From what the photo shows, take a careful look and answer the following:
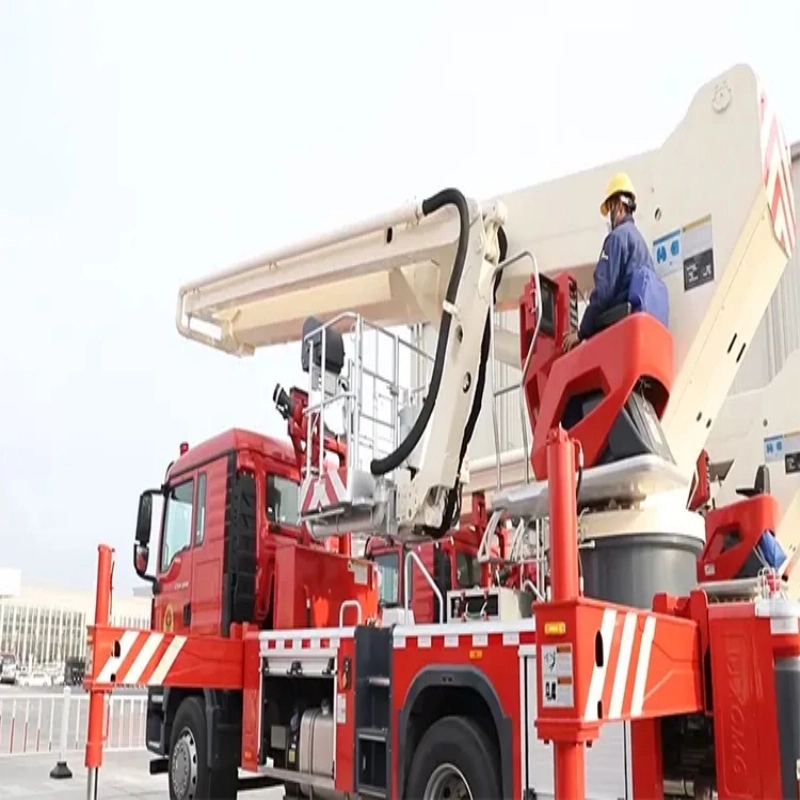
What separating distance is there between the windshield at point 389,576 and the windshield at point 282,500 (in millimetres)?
2199

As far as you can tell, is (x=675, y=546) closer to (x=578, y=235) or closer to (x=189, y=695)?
(x=578, y=235)

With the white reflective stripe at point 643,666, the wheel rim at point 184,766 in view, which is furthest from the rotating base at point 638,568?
the wheel rim at point 184,766

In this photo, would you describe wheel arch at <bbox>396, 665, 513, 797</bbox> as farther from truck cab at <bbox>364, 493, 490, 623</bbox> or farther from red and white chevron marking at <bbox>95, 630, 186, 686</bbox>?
truck cab at <bbox>364, 493, 490, 623</bbox>

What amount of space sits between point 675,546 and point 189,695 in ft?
15.2

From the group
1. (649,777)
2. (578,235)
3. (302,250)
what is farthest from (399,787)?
(302,250)

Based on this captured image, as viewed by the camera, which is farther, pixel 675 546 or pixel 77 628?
pixel 77 628

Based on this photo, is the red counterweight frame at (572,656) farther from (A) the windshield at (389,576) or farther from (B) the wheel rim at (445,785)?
(A) the windshield at (389,576)

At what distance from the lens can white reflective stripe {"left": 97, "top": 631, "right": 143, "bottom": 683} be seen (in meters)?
6.64

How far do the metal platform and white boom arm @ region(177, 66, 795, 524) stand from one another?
34 centimetres

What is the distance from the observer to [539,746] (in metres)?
4.57

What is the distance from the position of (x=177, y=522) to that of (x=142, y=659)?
1753 mm

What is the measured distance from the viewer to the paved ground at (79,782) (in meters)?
9.15

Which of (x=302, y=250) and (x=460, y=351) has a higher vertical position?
(x=302, y=250)

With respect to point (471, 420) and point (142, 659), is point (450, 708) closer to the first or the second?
point (471, 420)
